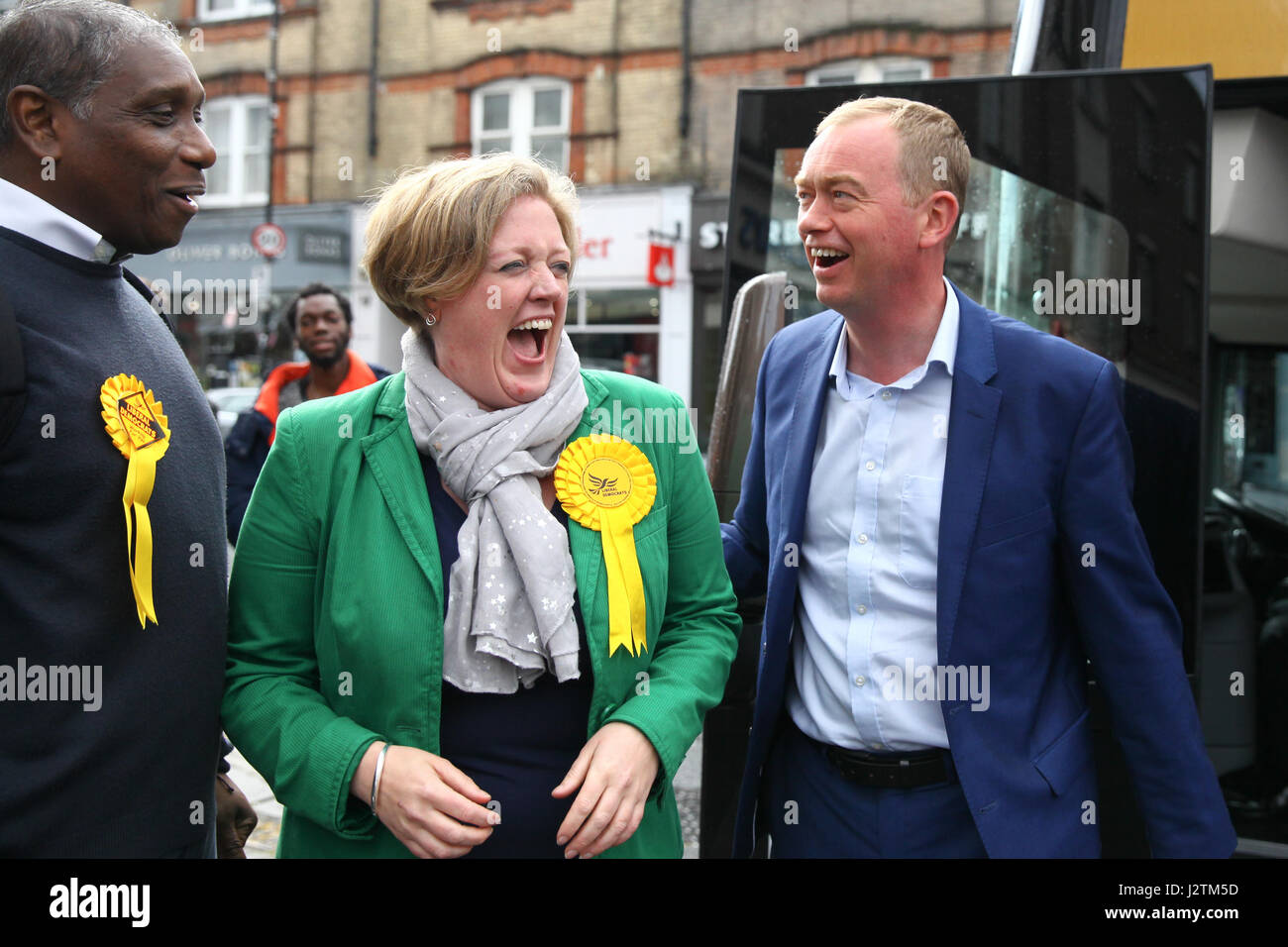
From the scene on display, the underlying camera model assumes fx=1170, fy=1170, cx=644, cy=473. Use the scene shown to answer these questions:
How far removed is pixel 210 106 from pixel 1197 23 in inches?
768

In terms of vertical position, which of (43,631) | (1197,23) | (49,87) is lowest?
(43,631)

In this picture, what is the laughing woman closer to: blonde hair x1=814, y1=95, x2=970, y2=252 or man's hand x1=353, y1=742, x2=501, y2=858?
man's hand x1=353, y1=742, x2=501, y2=858

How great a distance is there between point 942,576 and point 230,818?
4.71 feet

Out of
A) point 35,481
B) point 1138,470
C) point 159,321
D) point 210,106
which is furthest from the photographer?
point 210,106

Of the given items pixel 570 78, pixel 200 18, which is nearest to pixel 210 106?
pixel 200 18

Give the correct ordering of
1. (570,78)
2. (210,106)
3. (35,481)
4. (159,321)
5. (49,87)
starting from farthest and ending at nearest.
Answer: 1. (210,106)
2. (570,78)
3. (159,321)
4. (49,87)
5. (35,481)

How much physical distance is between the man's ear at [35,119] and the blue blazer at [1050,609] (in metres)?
1.54

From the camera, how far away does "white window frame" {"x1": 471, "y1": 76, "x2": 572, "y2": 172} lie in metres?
17.7

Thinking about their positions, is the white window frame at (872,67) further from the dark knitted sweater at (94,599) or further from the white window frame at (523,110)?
the dark knitted sweater at (94,599)

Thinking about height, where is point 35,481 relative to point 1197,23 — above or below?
below

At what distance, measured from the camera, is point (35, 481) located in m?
1.61

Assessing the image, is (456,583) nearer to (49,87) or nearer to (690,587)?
(690,587)

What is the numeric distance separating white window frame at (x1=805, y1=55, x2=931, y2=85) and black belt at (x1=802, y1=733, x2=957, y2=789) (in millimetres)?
14332

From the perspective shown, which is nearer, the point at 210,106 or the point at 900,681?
the point at 900,681
